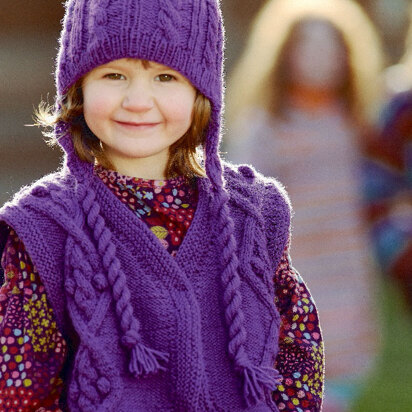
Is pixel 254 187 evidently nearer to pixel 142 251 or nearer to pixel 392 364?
pixel 142 251

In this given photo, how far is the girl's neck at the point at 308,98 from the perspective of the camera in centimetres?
361

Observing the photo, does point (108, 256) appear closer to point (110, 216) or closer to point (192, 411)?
point (110, 216)

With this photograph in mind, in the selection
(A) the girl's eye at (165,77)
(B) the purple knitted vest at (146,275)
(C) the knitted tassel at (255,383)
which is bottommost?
(C) the knitted tassel at (255,383)

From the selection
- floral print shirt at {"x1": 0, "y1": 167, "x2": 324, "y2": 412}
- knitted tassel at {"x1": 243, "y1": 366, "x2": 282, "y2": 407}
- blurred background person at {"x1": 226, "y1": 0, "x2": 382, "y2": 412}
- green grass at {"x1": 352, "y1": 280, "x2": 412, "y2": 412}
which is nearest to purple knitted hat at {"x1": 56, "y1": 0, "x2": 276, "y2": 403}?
knitted tassel at {"x1": 243, "y1": 366, "x2": 282, "y2": 407}

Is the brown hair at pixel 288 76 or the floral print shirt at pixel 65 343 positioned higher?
the brown hair at pixel 288 76

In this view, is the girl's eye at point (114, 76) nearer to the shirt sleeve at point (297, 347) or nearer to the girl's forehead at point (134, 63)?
the girl's forehead at point (134, 63)

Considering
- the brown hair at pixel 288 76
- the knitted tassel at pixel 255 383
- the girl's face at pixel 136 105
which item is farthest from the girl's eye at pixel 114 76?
the brown hair at pixel 288 76

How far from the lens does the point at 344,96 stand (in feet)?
12.4

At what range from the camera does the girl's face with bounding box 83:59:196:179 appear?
200 cm

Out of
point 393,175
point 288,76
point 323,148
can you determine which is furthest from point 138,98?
point 393,175

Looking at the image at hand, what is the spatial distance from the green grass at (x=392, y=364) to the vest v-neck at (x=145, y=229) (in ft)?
8.21

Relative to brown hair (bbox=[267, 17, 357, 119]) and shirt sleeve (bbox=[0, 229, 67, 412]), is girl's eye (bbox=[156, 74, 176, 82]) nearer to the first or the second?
shirt sleeve (bbox=[0, 229, 67, 412])

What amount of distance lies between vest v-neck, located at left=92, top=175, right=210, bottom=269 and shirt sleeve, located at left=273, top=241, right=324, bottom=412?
10.9 inches

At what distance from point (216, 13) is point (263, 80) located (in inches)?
62.9
